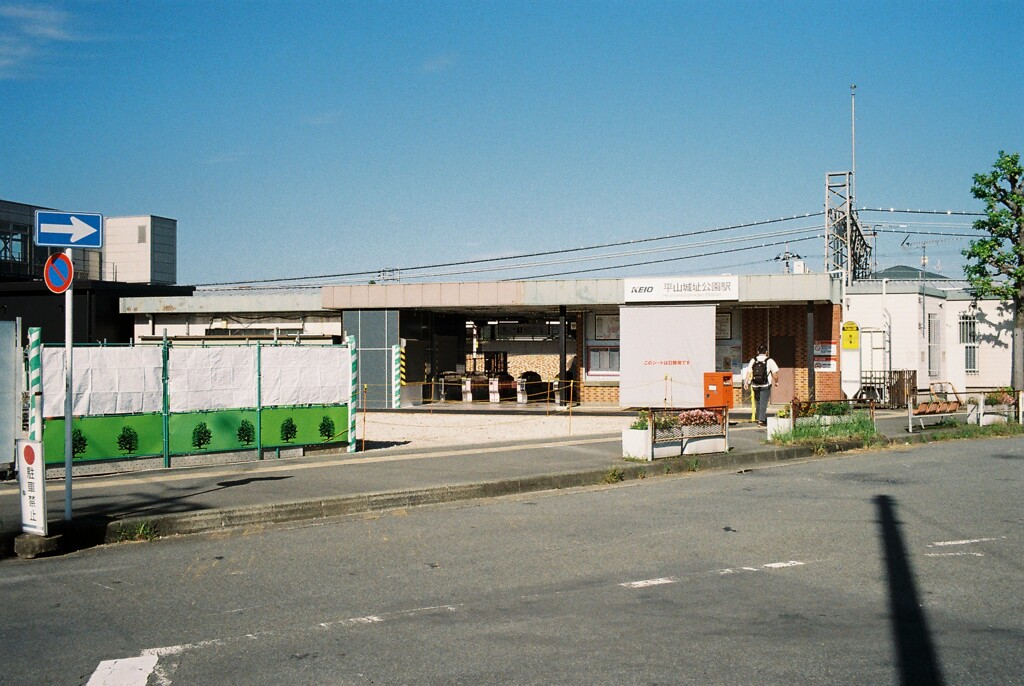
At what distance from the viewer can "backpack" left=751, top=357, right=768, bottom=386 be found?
21.7 meters

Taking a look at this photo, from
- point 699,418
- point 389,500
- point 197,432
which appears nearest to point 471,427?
point 699,418

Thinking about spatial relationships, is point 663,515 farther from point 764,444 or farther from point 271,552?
point 764,444

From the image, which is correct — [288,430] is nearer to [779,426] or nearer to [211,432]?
[211,432]

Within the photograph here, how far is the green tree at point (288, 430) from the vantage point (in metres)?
16.6

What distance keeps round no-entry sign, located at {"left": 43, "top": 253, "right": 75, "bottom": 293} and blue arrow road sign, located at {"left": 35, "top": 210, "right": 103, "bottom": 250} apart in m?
0.16

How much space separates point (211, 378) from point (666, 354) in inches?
594

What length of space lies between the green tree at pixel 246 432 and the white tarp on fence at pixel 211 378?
340 millimetres

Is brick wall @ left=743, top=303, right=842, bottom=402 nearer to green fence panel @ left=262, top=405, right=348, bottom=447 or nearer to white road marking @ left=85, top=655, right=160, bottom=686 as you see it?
green fence panel @ left=262, top=405, right=348, bottom=447

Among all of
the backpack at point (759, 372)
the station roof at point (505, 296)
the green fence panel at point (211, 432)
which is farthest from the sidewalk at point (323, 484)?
the station roof at point (505, 296)

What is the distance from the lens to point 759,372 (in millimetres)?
21766

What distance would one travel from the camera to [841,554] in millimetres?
8305

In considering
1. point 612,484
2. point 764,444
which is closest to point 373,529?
point 612,484

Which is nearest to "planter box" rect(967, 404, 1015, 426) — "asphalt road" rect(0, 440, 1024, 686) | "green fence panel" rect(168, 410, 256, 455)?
"asphalt road" rect(0, 440, 1024, 686)

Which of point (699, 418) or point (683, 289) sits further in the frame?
point (683, 289)
